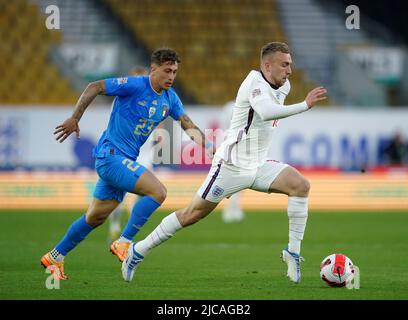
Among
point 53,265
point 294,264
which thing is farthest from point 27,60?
point 294,264

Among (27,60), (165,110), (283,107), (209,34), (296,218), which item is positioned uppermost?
(209,34)

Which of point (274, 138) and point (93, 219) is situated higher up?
point (274, 138)

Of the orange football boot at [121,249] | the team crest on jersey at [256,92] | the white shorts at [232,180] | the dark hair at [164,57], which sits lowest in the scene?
the orange football boot at [121,249]

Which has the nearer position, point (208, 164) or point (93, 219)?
point (93, 219)

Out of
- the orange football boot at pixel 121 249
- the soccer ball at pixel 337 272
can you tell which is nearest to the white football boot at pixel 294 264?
the soccer ball at pixel 337 272

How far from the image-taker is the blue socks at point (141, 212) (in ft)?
30.3

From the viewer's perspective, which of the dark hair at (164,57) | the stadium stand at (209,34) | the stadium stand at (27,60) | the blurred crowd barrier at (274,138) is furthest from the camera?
the stadium stand at (209,34)

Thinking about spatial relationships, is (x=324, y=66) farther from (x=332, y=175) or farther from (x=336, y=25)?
(x=332, y=175)

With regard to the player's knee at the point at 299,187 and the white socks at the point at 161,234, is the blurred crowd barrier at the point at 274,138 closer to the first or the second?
the white socks at the point at 161,234

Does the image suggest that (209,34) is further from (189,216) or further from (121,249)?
(189,216)

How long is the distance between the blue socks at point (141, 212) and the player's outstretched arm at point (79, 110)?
1041mm

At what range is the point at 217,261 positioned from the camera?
11.6 metres

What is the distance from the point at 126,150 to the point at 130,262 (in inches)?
49.4
